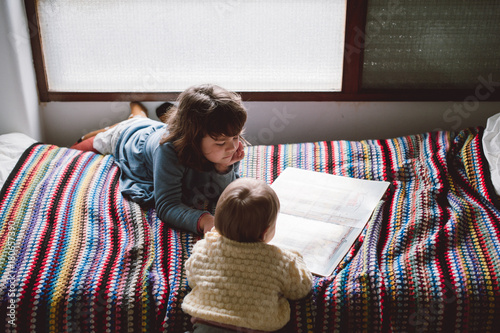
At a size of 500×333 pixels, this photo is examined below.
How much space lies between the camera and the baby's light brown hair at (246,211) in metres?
0.92

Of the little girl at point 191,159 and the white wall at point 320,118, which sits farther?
the white wall at point 320,118

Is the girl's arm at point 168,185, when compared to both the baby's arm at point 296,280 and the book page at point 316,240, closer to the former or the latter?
the book page at point 316,240

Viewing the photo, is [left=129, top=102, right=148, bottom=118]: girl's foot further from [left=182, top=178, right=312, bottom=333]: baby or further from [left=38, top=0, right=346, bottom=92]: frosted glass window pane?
[left=182, top=178, right=312, bottom=333]: baby

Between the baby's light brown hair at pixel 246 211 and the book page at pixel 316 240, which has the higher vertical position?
the baby's light brown hair at pixel 246 211

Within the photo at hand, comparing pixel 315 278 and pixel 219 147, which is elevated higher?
pixel 219 147

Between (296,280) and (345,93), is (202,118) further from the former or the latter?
(345,93)

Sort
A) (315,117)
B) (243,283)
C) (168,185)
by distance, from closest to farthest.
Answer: (243,283), (168,185), (315,117)

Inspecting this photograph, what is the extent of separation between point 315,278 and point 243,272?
216 millimetres

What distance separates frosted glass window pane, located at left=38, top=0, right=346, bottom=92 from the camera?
1.66 m

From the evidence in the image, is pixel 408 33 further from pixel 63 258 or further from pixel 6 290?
pixel 6 290

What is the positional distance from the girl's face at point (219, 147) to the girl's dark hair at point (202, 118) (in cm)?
→ 1

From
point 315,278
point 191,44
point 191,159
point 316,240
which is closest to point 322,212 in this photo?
point 316,240

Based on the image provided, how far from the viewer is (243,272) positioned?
0.92 metres

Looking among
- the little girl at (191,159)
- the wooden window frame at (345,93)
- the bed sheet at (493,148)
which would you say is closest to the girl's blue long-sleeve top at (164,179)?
the little girl at (191,159)
